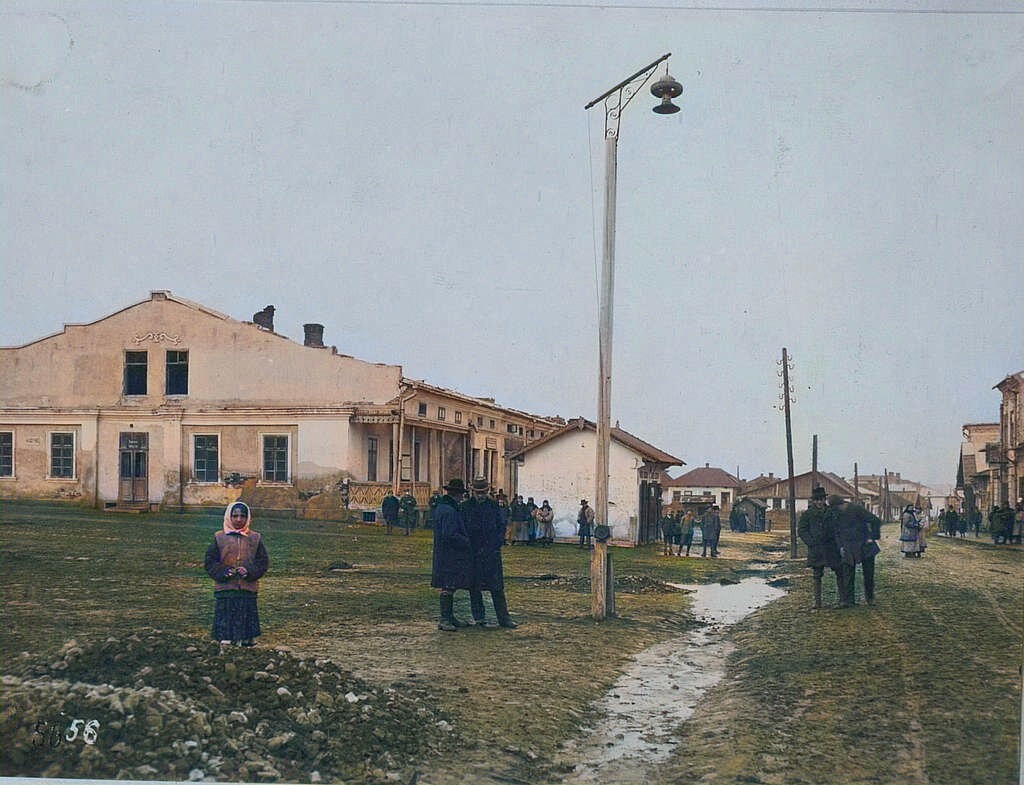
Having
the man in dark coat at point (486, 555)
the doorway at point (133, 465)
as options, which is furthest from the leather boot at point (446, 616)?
the doorway at point (133, 465)

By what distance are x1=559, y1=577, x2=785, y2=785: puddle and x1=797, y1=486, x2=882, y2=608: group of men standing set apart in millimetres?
412

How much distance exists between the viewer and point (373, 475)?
7.53 meters

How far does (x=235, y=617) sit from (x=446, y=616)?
4.71ft

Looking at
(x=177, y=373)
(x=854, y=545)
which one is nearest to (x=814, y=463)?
(x=854, y=545)

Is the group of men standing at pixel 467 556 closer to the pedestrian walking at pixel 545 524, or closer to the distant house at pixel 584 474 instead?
the pedestrian walking at pixel 545 524

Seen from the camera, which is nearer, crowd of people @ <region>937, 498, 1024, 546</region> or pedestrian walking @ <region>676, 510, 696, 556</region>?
crowd of people @ <region>937, 498, 1024, 546</region>

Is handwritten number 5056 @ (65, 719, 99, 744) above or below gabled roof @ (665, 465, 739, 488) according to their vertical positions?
below

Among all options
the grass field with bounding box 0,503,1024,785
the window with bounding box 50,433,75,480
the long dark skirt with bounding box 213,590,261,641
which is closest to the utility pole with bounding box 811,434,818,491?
the grass field with bounding box 0,503,1024,785

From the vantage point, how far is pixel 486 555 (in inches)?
282

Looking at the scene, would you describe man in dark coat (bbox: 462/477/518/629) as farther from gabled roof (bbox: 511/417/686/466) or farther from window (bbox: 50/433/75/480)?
window (bbox: 50/433/75/480)

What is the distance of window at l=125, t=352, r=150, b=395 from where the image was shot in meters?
7.57

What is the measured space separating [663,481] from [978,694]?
2506mm

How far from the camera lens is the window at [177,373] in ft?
24.7

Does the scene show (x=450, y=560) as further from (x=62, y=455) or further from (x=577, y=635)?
(x=62, y=455)
